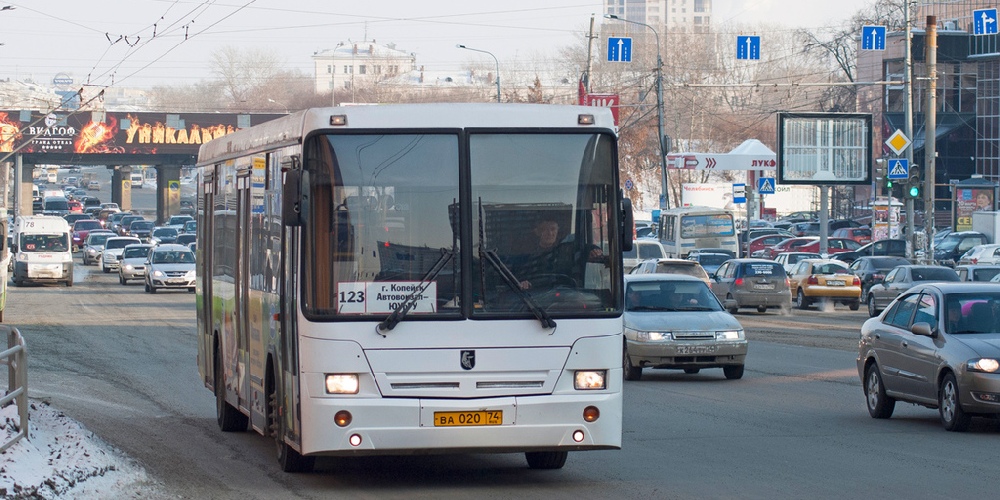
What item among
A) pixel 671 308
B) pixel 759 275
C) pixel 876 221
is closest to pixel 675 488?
pixel 671 308

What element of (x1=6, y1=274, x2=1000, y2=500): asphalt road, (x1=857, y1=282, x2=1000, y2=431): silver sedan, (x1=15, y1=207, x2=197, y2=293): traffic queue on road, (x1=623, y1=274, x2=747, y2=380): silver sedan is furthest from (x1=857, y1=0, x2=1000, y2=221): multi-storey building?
(x1=857, y1=282, x2=1000, y2=431): silver sedan

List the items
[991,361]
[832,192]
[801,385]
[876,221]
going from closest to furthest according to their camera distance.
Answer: [991,361] < [801,385] < [876,221] < [832,192]

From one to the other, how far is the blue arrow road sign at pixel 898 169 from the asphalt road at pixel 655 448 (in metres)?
17.7

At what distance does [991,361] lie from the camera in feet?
41.3

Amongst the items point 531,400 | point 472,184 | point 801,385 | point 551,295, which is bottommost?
point 801,385

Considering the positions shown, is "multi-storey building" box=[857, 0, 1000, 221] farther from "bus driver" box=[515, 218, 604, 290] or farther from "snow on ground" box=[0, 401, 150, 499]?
"bus driver" box=[515, 218, 604, 290]

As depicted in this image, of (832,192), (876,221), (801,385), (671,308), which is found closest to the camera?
(801,385)

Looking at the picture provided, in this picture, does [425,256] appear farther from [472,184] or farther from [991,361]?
[991,361]

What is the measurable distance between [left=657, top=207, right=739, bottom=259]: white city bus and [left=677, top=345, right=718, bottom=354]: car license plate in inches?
1443

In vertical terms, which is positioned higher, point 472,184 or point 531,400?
point 472,184

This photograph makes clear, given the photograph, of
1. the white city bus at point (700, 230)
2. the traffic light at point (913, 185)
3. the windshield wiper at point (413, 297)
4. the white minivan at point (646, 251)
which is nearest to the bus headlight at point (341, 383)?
the windshield wiper at point (413, 297)

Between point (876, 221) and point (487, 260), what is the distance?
54.4m

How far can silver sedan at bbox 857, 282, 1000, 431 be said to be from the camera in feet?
41.4

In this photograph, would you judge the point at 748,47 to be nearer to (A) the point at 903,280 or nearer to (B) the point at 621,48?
(B) the point at 621,48
